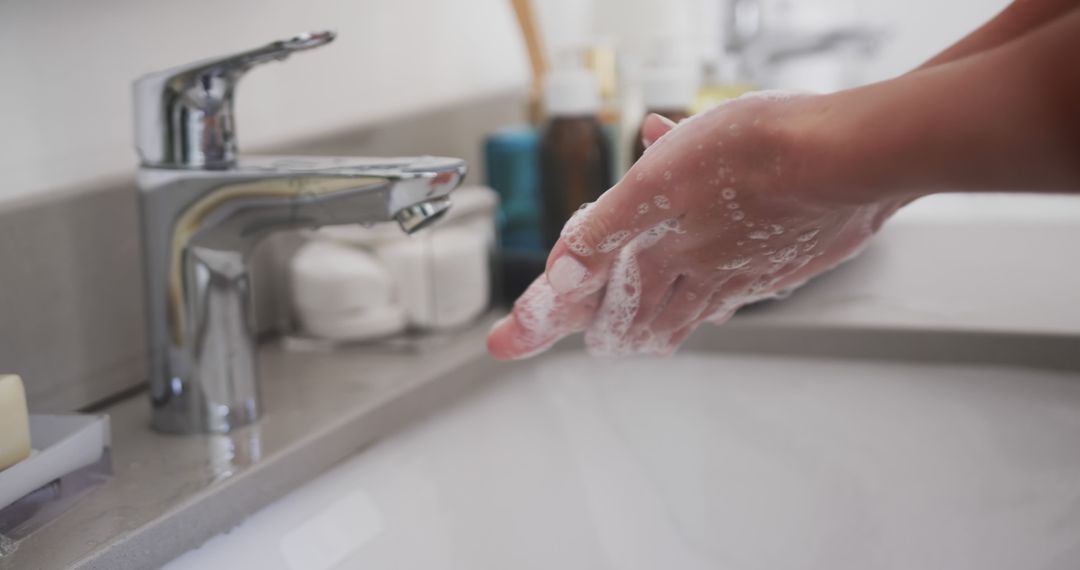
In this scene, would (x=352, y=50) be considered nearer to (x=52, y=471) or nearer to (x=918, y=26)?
(x=52, y=471)

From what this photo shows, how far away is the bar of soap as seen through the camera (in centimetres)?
48

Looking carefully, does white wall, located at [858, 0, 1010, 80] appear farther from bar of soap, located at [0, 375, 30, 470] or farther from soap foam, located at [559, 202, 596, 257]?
bar of soap, located at [0, 375, 30, 470]

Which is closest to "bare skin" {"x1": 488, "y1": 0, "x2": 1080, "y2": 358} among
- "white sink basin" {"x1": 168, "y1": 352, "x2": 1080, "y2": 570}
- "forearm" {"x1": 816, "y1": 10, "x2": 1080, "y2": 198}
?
"forearm" {"x1": 816, "y1": 10, "x2": 1080, "y2": 198}

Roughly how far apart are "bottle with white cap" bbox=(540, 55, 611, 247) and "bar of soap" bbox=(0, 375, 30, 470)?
1.63 ft

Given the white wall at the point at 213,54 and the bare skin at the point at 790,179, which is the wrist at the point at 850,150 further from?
the white wall at the point at 213,54

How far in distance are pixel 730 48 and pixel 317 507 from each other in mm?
1007

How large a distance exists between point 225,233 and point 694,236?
0.25 m

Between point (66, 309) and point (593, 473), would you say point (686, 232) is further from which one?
point (66, 309)

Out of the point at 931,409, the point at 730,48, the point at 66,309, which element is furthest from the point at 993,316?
the point at 730,48

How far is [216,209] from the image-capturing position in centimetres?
58

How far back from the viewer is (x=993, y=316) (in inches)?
31.4

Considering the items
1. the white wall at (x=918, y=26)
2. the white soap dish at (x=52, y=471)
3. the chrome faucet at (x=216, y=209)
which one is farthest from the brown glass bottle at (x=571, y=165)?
the white wall at (x=918, y=26)

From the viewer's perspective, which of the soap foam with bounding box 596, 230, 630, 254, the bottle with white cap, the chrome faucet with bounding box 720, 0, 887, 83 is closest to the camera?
the soap foam with bounding box 596, 230, 630, 254

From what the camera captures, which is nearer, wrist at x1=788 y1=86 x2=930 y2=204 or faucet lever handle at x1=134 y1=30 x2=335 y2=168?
wrist at x1=788 y1=86 x2=930 y2=204
